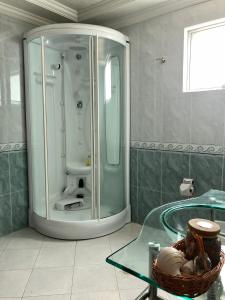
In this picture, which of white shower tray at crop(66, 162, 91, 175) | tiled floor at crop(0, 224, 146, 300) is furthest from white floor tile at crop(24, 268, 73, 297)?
white shower tray at crop(66, 162, 91, 175)

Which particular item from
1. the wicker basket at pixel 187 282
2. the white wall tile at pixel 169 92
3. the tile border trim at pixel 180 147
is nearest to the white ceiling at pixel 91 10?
the white wall tile at pixel 169 92

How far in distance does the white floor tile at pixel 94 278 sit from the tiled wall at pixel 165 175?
3.12 ft

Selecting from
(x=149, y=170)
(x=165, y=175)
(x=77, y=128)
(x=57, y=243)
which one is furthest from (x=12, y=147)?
(x=165, y=175)

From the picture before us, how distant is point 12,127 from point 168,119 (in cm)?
159

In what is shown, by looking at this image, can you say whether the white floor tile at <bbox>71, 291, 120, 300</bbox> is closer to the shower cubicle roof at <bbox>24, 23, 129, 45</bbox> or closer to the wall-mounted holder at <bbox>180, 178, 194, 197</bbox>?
the wall-mounted holder at <bbox>180, 178, 194, 197</bbox>

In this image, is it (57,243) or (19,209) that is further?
(19,209)

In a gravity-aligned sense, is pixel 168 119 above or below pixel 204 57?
below

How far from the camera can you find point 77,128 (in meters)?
3.14

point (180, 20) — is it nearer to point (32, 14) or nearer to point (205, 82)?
point (205, 82)

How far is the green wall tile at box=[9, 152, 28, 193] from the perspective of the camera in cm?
267

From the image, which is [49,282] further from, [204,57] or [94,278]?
→ [204,57]

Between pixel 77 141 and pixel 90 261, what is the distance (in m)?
1.45

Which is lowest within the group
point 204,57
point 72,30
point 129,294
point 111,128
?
point 129,294

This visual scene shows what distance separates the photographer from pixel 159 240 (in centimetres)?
115
